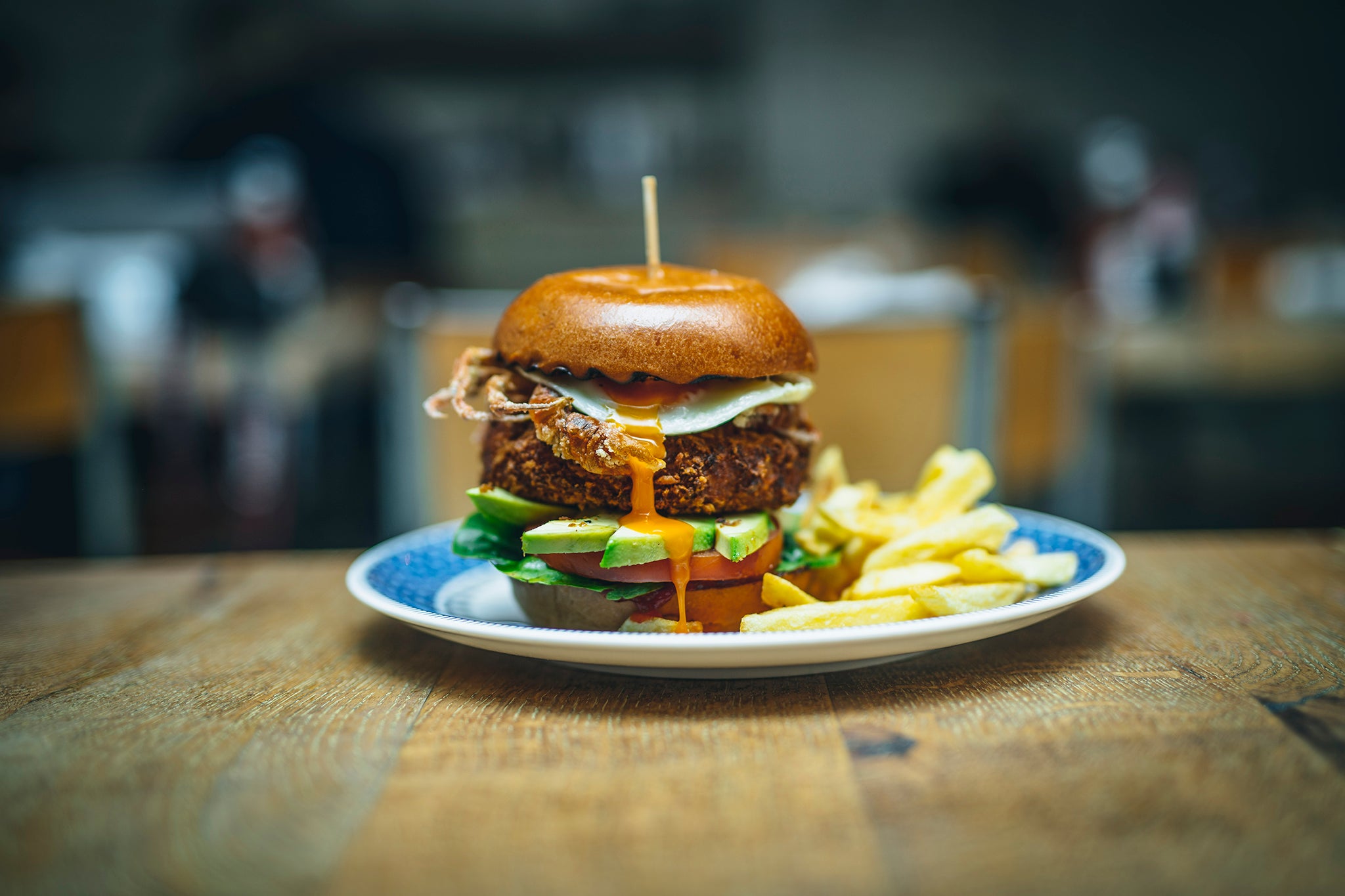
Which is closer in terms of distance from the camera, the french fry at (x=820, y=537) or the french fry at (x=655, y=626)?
the french fry at (x=655, y=626)

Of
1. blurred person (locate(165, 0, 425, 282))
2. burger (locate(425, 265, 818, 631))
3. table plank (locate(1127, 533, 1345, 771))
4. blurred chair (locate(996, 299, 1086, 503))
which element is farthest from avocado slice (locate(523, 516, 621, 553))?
blurred person (locate(165, 0, 425, 282))

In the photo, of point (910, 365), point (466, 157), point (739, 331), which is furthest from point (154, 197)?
point (739, 331)

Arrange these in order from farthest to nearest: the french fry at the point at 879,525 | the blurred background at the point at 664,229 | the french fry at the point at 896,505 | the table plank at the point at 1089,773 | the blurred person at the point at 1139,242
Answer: the blurred person at the point at 1139,242
the blurred background at the point at 664,229
the french fry at the point at 896,505
the french fry at the point at 879,525
the table plank at the point at 1089,773

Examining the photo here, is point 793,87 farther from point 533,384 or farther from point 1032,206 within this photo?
point 533,384

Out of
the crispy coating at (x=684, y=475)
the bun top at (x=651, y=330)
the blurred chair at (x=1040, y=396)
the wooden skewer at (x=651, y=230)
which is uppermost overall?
the wooden skewer at (x=651, y=230)

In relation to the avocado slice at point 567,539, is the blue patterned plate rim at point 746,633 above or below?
below

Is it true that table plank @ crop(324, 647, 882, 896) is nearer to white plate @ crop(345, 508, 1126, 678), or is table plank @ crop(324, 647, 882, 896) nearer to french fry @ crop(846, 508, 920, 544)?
white plate @ crop(345, 508, 1126, 678)

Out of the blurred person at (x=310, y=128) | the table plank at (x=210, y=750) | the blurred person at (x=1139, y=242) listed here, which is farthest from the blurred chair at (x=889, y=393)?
the blurred person at (x=310, y=128)

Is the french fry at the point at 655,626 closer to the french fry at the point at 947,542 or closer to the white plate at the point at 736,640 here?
the white plate at the point at 736,640
